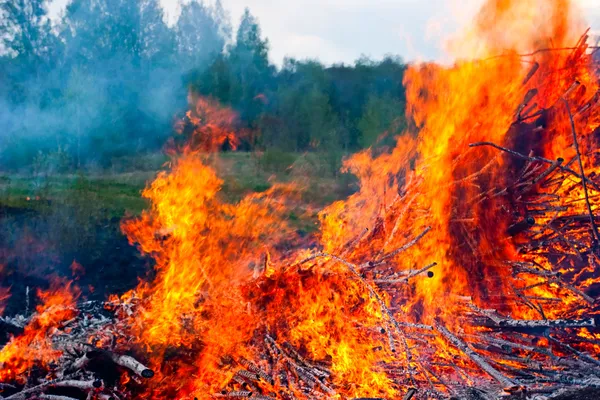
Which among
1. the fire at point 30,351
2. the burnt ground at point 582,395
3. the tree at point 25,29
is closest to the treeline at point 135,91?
the tree at point 25,29

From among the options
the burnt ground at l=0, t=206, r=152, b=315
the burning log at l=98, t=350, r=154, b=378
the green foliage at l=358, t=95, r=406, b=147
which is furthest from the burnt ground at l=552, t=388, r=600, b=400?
the green foliage at l=358, t=95, r=406, b=147

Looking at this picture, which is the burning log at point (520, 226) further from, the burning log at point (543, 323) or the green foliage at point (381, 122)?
the green foliage at point (381, 122)

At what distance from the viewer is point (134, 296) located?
180 inches

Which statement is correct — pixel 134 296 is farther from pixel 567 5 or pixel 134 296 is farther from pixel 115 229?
pixel 115 229

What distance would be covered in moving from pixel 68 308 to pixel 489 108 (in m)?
4.53

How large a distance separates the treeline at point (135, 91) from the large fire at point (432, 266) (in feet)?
32.1

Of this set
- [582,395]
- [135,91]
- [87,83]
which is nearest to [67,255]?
[582,395]

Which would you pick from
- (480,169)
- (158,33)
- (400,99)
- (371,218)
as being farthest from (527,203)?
(158,33)

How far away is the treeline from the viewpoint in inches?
669

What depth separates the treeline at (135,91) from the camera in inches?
669

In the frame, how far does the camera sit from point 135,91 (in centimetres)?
2097

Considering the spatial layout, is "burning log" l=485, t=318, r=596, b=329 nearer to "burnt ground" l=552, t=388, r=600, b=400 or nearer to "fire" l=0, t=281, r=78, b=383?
"burnt ground" l=552, t=388, r=600, b=400

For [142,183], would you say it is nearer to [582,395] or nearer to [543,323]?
[543,323]

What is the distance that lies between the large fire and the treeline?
32.1 ft
